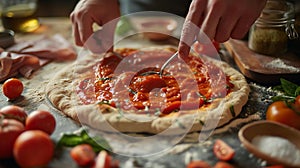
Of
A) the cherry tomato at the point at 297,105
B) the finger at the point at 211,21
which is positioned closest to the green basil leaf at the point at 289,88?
the cherry tomato at the point at 297,105

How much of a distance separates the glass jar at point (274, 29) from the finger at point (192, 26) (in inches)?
36.8

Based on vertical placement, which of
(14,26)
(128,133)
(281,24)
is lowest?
(14,26)

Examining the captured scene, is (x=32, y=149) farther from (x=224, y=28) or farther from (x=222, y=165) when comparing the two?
(x=224, y=28)

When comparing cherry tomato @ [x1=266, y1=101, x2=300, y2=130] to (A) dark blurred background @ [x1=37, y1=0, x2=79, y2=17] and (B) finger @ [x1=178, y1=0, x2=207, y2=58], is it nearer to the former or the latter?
(B) finger @ [x1=178, y1=0, x2=207, y2=58]

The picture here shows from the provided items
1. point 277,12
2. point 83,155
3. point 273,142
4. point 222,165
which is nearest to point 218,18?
point 273,142

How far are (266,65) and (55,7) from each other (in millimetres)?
3826

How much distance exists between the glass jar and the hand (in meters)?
0.71

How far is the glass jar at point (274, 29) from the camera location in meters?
2.99

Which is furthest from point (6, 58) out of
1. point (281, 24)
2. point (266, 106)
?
point (281, 24)

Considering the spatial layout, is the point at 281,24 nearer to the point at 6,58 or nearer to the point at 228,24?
the point at 228,24

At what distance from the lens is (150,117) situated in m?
2.20

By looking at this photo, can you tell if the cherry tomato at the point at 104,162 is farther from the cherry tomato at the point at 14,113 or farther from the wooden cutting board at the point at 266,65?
the wooden cutting board at the point at 266,65

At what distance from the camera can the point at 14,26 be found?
12.9 ft

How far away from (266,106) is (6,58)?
6.51 ft
